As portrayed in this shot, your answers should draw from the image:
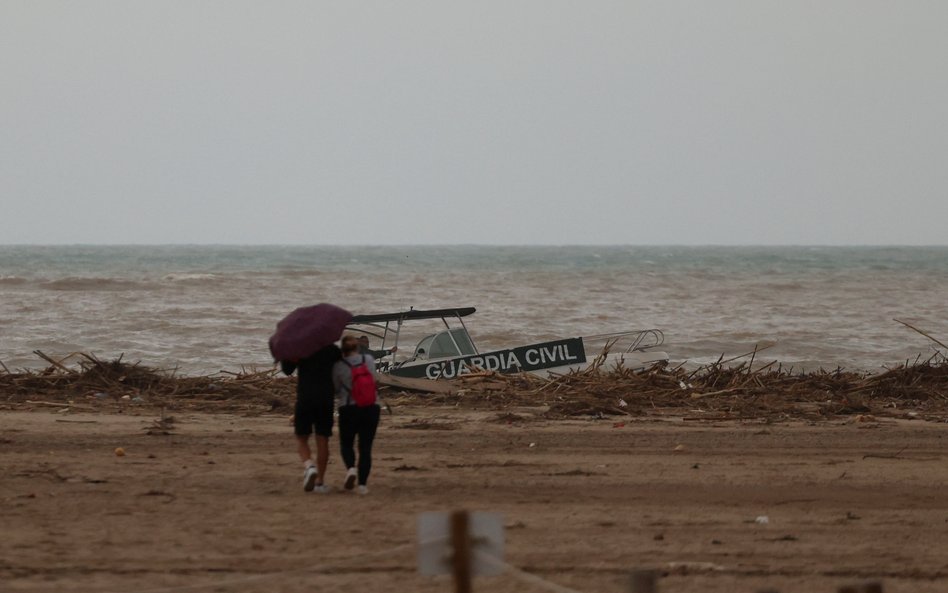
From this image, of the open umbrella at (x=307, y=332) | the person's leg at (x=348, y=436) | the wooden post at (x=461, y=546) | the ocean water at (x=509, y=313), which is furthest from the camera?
the ocean water at (x=509, y=313)

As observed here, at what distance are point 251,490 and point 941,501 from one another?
5269mm

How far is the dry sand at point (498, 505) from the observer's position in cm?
691

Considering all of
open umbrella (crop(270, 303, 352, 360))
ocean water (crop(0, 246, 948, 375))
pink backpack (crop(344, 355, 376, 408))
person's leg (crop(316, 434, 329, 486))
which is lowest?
ocean water (crop(0, 246, 948, 375))

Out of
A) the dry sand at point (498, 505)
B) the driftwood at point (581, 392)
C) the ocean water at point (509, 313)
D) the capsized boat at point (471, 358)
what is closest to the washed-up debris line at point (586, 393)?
the driftwood at point (581, 392)

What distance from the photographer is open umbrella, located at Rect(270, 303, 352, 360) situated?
9.01 meters

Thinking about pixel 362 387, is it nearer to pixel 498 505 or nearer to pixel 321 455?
pixel 321 455

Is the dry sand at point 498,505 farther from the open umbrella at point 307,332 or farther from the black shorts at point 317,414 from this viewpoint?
the open umbrella at point 307,332

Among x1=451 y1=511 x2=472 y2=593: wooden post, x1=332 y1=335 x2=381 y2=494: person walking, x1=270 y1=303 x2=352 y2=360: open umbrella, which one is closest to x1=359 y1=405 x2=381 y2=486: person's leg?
x1=332 y1=335 x2=381 y2=494: person walking

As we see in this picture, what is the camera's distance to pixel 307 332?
29.7ft

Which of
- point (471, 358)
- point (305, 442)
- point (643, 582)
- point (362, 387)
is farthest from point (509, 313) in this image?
point (643, 582)

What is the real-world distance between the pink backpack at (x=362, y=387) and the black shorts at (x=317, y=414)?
243 mm

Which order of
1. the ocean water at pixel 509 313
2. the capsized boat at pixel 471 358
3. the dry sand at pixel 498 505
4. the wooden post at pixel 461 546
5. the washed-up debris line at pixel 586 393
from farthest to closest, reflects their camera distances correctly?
1. the ocean water at pixel 509 313
2. the capsized boat at pixel 471 358
3. the washed-up debris line at pixel 586 393
4. the dry sand at pixel 498 505
5. the wooden post at pixel 461 546

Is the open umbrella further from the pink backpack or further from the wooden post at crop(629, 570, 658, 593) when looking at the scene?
the wooden post at crop(629, 570, 658, 593)

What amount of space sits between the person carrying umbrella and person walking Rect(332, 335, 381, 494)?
0.10 metres
